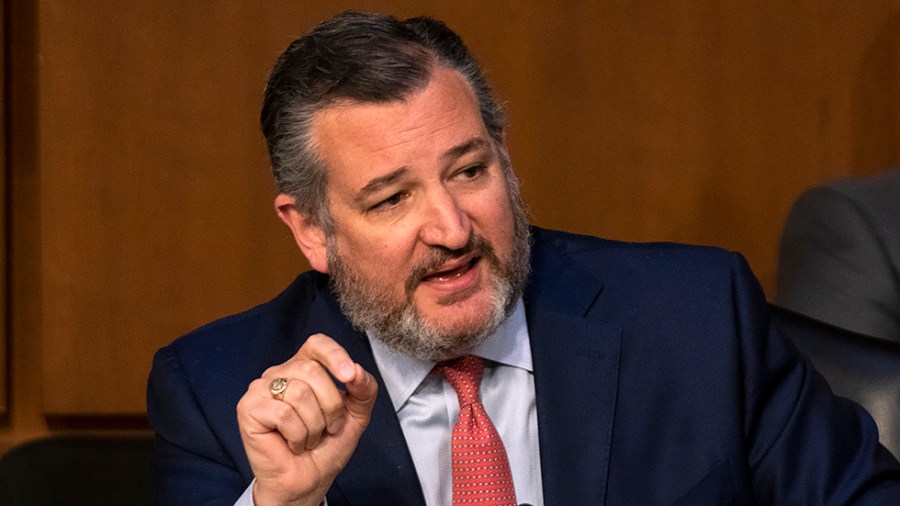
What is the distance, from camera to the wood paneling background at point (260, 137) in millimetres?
2336

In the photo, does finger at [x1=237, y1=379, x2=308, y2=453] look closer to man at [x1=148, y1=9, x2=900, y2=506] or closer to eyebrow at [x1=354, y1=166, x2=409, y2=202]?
man at [x1=148, y1=9, x2=900, y2=506]

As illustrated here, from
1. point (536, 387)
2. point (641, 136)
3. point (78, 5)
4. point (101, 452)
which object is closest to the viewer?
point (536, 387)

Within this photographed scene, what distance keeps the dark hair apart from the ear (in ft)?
0.05

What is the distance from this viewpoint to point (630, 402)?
5.52ft

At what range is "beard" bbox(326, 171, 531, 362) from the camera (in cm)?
161

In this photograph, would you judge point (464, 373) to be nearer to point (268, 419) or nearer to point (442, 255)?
point (442, 255)

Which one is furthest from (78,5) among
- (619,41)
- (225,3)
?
(619,41)

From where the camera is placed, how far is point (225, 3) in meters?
2.36

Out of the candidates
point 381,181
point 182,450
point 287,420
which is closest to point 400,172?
point 381,181

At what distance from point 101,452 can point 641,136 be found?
1138mm

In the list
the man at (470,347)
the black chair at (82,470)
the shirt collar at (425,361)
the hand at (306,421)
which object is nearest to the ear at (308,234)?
the man at (470,347)

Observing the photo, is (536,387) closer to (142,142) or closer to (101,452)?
(101,452)

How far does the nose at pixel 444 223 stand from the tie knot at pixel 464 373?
0.71 feet

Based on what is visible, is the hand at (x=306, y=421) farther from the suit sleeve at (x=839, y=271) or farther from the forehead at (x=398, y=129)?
the suit sleeve at (x=839, y=271)
